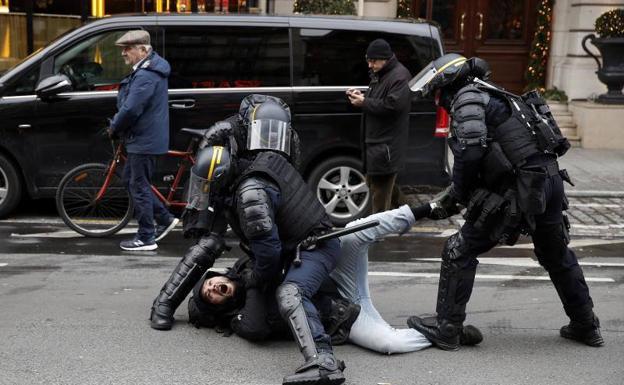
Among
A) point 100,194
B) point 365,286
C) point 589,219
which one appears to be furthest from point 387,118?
point 365,286

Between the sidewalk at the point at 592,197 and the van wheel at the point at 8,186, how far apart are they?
3.79 meters

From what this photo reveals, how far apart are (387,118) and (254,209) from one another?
3544mm

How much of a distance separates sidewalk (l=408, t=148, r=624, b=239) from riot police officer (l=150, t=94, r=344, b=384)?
390cm

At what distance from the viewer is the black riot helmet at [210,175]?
502 cm

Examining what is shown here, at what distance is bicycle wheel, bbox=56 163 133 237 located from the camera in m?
8.27

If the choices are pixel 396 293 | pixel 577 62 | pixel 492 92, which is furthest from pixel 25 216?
pixel 577 62

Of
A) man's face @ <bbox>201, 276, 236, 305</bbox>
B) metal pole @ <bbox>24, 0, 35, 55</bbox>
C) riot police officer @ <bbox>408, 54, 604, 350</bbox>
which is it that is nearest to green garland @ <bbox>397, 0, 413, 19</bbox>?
metal pole @ <bbox>24, 0, 35, 55</bbox>

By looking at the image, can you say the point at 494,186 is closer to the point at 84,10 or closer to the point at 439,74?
the point at 439,74

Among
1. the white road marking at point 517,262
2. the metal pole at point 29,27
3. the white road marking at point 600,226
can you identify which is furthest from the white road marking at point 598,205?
the metal pole at point 29,27

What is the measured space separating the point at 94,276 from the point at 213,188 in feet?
7.34

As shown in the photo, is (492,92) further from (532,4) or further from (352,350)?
(532,4)

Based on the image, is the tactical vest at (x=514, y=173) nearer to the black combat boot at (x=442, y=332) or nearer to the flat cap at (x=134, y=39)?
the black combat boot at (x=442, y=332)

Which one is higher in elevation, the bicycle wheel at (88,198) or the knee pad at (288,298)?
the knee pad at (288,298)

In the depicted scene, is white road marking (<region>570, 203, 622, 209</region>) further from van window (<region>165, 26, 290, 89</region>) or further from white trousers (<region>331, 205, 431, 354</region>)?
white trousers (<region>331, 205, 431, 354</region>)
